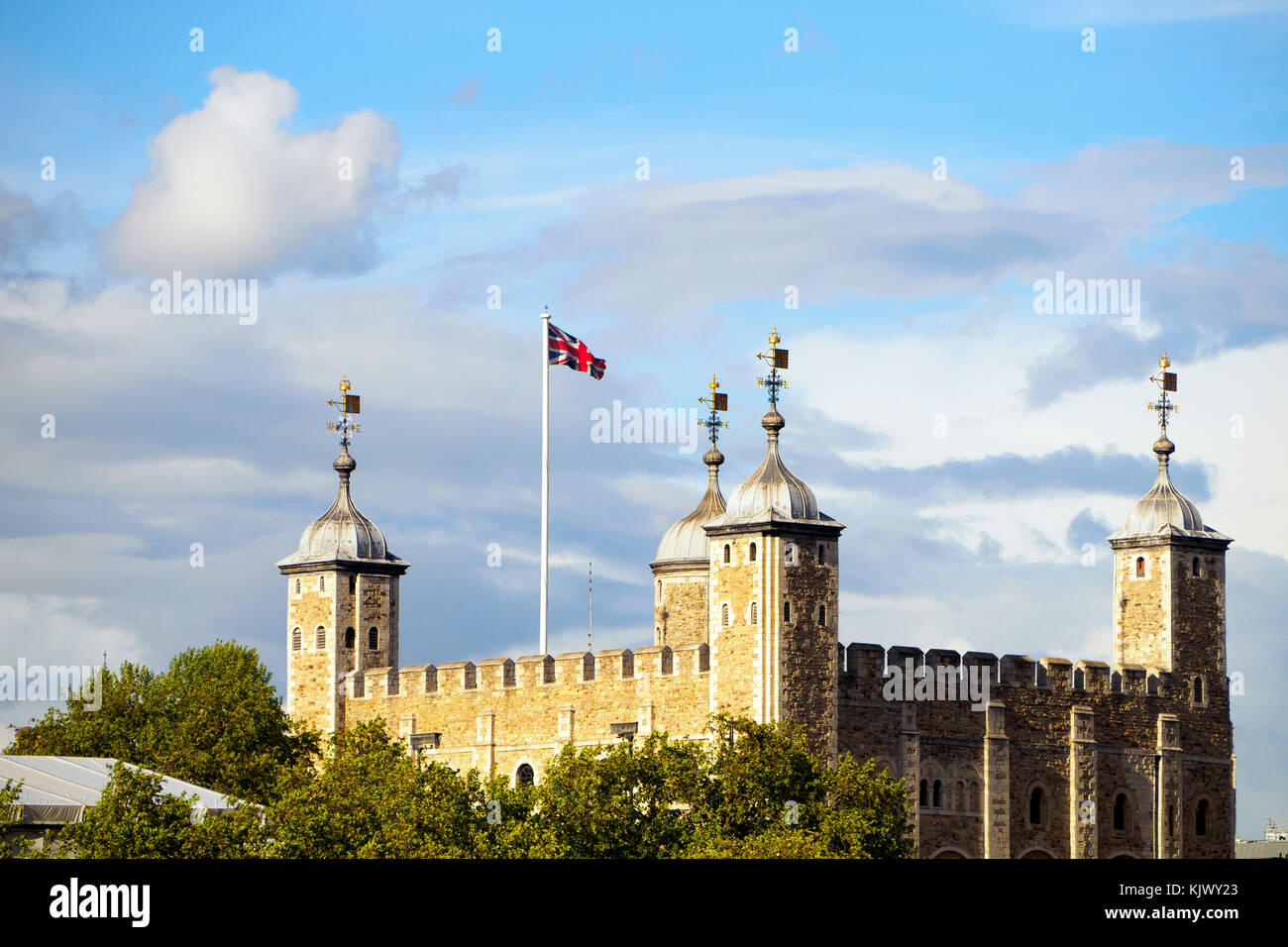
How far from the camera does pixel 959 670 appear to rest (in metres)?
71.4

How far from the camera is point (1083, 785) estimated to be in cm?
7438

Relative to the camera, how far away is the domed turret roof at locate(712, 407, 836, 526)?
68125 millimetres

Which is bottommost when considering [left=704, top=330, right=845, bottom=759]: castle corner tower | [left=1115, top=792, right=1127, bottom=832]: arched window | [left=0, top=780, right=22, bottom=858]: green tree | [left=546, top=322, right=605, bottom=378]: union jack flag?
[left=1115, top=792, right=1127, bottom=832]: arched window

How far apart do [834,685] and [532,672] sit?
12193 millimetres

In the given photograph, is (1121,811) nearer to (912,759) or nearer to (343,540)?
(912,759)

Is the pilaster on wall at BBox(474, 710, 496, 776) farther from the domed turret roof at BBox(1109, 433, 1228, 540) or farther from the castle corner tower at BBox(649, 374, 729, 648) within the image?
the domed turret roof at BBox(1109, 433, 1228, 540)

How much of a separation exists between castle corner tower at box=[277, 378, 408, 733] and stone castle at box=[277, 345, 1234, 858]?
0.26 ft

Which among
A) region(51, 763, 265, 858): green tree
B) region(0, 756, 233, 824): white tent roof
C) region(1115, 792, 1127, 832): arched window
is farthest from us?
region(1115, 792, 1127, 832): arched window

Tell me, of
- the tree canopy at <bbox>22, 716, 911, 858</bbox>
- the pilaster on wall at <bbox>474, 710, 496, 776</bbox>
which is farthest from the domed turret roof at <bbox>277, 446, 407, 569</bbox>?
the tree canopy at <bbox>22, 716, 911, 858</bbox>

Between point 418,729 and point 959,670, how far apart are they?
19.2 m

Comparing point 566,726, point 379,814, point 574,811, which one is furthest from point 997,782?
point 379,814
